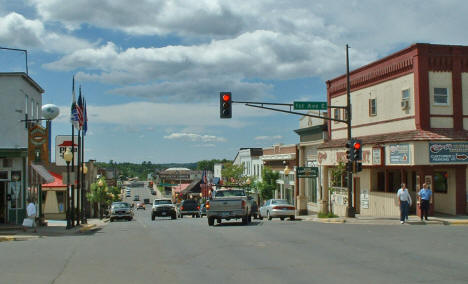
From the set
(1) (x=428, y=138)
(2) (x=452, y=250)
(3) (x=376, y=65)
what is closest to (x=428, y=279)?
(2) (x=452, y=250)

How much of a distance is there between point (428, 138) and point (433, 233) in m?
8.46

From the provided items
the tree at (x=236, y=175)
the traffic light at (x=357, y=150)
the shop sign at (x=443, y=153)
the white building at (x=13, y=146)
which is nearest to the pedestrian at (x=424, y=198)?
the shop sign at (x=443, y=153)

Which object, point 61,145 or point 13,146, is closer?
point 13,146

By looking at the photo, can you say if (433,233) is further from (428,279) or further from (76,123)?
(76,123)

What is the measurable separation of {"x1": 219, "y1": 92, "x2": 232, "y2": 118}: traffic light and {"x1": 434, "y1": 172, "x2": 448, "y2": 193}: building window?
11.7 metres

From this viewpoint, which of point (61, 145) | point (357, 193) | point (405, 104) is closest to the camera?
point (405, 104)

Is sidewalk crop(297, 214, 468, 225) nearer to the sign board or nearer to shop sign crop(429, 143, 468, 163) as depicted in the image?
shop sign crop(429, 143, 468, 163)

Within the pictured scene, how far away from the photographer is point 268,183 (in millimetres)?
58250

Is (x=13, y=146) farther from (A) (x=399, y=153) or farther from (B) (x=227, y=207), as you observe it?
(A) (x=399, y=153)

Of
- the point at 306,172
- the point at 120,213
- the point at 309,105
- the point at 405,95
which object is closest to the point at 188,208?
the point at 120,213

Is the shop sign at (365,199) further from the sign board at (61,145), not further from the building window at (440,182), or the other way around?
the sign board at (61,145)

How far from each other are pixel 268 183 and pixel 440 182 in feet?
101

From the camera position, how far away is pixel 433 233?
1880 cm

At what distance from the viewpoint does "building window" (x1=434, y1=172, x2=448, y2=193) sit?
28.0 meters
